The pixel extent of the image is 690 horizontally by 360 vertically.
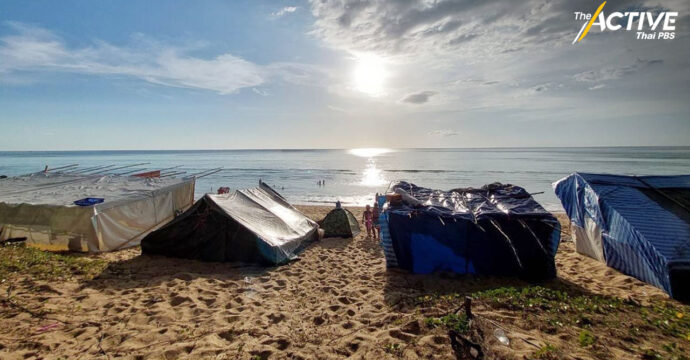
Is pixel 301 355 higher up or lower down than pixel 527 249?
lower down

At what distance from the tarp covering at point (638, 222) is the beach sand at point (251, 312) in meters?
0.38

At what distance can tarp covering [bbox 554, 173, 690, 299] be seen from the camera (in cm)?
612

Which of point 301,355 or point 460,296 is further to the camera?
point 460,296

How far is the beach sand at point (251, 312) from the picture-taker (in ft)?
13.6

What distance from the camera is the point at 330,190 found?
114 ft

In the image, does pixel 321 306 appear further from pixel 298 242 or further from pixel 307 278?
pixel 298 242

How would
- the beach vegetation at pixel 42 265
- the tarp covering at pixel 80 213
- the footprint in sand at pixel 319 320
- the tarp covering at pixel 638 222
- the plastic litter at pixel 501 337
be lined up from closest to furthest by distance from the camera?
the plastic litter at pixel 501 337 → the footprint in sand at pixel 319 320 → the tarp covering at pixel 638 222 → the beach vegetation at pixel 42 265 → the tarp covering at pixel 80 213

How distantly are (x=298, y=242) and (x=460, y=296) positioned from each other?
562cm

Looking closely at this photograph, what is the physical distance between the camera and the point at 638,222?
6.95m

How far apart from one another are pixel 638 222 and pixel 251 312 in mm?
8812

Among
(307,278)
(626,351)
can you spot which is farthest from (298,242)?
(626,351)

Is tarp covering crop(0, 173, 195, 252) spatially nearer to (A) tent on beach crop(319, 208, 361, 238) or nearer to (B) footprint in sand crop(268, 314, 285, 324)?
(A) tent on beach crop(319, 208, 361, 238)

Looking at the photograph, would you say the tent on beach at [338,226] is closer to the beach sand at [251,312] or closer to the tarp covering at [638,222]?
the beach sand at [251,312]

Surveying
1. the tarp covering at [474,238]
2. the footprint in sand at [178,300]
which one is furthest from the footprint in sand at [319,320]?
the tarp covering at [474,238]
